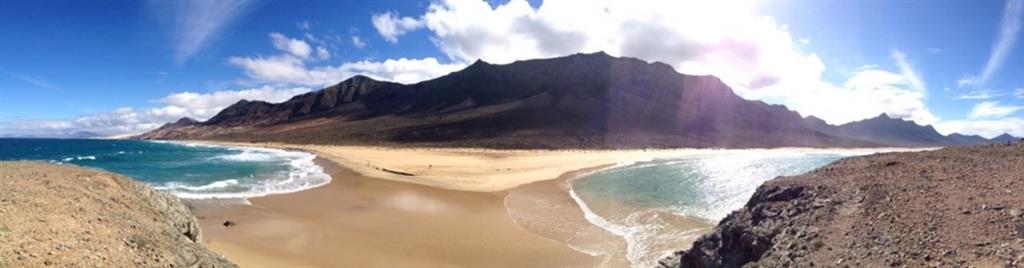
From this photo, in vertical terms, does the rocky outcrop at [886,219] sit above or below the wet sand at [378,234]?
above

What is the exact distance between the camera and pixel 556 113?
314ft

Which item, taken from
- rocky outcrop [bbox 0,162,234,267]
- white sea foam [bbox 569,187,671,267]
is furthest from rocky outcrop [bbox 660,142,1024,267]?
rocky outcrop [bbox 0,162,234,267]

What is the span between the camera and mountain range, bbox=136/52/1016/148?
84.8m

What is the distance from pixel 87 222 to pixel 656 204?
18.9 m

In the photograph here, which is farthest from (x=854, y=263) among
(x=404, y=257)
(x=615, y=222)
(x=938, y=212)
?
(x=615, y=222)

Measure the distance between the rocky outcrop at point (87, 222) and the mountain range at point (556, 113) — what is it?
6043 cm

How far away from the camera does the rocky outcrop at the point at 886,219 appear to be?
562cm

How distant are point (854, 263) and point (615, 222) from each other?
1180 centimetres

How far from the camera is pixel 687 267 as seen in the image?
381 inches

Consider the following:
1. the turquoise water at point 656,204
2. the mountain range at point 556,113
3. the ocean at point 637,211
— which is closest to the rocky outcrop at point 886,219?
the ocean at point 637,211

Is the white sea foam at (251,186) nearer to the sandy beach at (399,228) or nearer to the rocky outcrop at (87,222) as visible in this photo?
the sandy beach at (399,228)

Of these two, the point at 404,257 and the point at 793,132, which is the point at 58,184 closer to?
the point at 404,257

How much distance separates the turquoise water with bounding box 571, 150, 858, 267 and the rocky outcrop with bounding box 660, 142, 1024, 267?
14.5 feet

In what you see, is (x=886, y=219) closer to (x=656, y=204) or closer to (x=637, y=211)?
(x=637, y=211)
